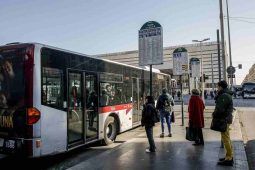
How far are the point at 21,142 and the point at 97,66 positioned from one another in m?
3.68

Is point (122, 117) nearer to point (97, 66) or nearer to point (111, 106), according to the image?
point (111, 106)

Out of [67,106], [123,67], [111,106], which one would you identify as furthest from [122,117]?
[67,106]

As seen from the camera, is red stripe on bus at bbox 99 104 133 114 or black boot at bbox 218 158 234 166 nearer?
black boot at bbox 218 158 234 166

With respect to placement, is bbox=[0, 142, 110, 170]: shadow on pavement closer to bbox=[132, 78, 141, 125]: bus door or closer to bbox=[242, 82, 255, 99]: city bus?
bbox=[132, 78, 141, 125]: bus door

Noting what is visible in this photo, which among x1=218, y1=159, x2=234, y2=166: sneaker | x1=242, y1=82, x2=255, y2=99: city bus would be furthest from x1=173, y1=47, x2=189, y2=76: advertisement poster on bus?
x1=242, y1=82, x2=255, y2=99: city bus

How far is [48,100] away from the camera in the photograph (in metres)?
7.29

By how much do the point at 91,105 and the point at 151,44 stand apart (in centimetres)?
254

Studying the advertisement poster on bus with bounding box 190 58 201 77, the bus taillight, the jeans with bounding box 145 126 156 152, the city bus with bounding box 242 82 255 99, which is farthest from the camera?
the city bus with bounding box 242 82 255 99

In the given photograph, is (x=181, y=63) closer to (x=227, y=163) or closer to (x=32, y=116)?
(x=227, y=163)

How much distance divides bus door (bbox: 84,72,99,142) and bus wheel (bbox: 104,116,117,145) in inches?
27.6

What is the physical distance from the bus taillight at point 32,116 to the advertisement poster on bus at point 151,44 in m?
3.85

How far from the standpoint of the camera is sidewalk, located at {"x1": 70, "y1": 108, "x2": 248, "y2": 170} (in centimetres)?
701

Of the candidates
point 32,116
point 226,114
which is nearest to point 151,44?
point 226,114

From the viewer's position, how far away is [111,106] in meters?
10.5
